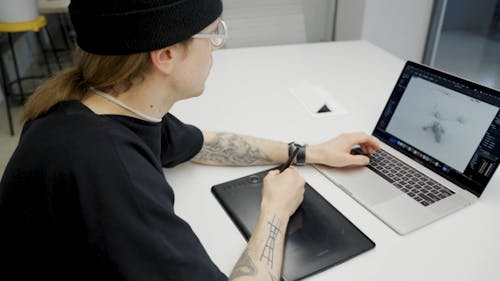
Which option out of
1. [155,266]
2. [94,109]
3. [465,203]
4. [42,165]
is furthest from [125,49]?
[465,203]

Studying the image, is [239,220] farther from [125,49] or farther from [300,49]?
[300,49]

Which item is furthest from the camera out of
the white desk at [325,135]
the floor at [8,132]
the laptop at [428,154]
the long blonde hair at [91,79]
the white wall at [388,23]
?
the white wall at [388,23]

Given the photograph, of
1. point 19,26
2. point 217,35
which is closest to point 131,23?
point 217,35

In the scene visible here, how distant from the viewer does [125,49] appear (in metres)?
0.70

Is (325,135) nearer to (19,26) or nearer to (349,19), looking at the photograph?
(349,19)

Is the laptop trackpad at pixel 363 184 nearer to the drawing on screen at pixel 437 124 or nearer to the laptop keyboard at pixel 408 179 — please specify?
the laptop keyboard at pixel 408 179

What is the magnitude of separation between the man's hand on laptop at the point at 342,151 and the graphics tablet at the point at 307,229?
0.40 feet

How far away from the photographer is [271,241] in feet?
2.71

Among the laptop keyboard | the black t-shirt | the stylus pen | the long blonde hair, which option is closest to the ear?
the long blonde hair

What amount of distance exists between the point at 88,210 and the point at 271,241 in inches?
14.6

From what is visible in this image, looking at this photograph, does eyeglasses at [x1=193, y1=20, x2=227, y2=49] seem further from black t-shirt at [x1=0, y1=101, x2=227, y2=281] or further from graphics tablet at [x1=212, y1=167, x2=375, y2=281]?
graphics tablet at [x1=212, y1=167, x2=375, y2=281]

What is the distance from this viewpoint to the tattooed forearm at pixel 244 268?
2.52ft

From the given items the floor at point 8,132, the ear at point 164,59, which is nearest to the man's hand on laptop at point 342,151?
the ear at point 164,59

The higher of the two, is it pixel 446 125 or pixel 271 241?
pixel 446 125
